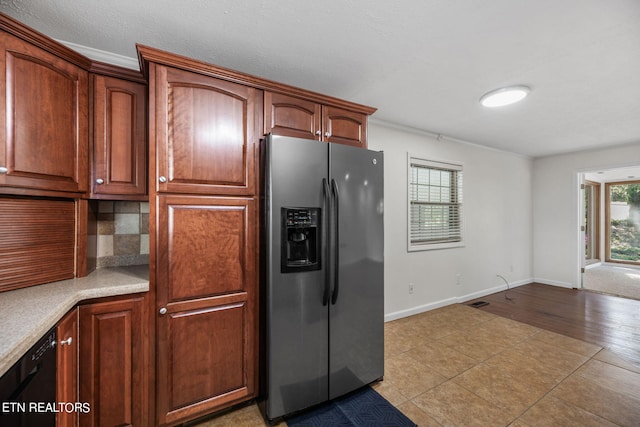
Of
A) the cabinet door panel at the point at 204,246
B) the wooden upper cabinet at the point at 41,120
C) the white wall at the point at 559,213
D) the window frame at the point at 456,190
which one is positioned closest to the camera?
the wooden upper cabinet at the point at 41,120

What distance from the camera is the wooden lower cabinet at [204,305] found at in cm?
154

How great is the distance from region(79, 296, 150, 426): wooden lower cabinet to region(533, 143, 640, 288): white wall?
6368 millimetres

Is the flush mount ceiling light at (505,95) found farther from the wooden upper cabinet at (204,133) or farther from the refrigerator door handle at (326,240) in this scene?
the wooden upper cabinet at (204,133)

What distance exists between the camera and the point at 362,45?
1763 millimetres

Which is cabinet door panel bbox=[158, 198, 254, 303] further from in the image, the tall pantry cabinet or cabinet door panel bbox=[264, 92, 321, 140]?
cabinet door panel bbox=[264, 92, 321, 140]

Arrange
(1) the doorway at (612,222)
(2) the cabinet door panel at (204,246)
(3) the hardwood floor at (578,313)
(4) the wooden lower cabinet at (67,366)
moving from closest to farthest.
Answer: (4) the wooden lower cabinet at (67,366)
(2) the cabinet door panel at (204,246)
(3) the hardwood floor at (578,313)
(1) the doorway at (612,222)

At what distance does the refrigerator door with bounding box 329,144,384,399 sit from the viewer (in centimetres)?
185

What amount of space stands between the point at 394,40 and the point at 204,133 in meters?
1.33

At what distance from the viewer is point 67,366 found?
1.27m

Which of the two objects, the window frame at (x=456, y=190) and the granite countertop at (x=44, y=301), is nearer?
the granite countertop at (x=44, y=301)

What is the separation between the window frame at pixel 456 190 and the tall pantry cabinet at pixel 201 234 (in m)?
2.27

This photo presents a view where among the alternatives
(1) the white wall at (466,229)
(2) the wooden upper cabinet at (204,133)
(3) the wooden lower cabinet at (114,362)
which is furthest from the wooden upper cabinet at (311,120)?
(3) the wooden lower cabinet at (114,362)

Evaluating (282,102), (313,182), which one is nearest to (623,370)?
(313,182)

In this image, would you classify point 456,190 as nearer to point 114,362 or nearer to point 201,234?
point 201,234
